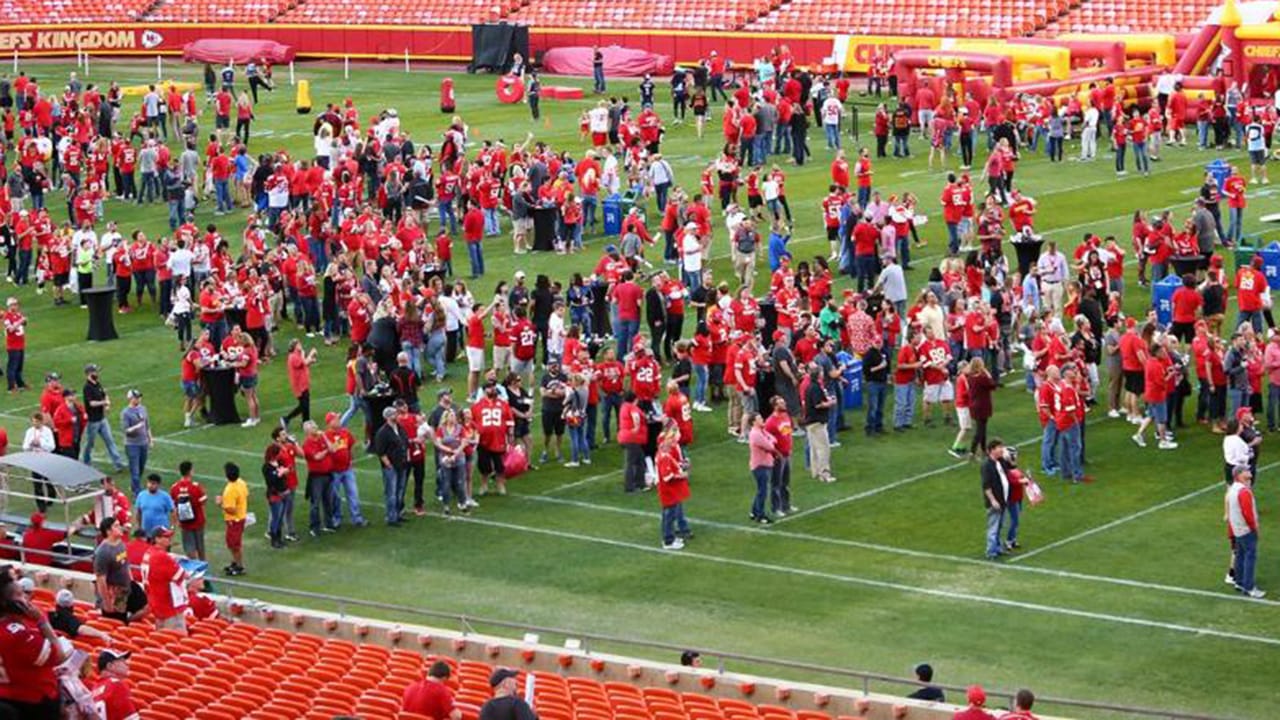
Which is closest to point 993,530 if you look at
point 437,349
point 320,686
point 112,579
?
point 112,579

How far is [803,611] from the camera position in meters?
24.9

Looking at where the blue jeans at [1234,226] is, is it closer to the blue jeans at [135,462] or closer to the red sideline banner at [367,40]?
the blue jeans at [135,462]

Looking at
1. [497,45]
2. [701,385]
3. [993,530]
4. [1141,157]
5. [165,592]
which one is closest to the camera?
[165,592]

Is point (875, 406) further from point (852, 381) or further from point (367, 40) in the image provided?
point (367, 40)

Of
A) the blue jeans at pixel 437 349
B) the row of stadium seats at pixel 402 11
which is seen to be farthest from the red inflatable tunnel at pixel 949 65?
the blue jeans at pixel 437 349

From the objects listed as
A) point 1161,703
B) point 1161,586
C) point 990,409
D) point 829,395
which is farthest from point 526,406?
point 1161,703

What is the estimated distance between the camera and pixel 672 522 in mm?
27156

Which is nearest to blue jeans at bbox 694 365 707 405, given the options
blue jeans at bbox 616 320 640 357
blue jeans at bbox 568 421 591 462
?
blue jeans at bbox 616 320 640 357

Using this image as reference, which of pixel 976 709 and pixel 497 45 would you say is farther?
pixel 497 45

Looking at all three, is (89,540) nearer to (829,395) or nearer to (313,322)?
(829,395)

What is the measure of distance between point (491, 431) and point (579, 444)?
1706 millimetres

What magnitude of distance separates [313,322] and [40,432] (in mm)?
9095

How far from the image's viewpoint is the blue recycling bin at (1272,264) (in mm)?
37469

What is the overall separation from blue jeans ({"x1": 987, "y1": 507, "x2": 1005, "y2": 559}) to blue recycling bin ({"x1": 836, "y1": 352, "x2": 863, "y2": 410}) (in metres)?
5.84
